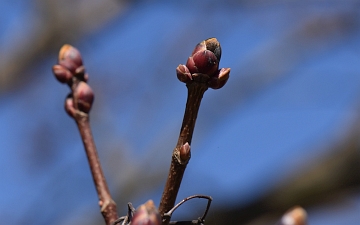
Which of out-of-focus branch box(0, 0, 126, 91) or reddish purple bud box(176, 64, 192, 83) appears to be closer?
reddish purple bud box(176, 64, 192, 83)

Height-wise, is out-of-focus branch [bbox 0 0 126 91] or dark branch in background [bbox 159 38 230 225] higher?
out-of-focus branch [bbox 0 0 126 91]

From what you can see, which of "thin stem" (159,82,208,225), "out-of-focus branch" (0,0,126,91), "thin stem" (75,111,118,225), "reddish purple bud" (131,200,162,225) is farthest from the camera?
"out-of-focus branch" (0,0,126,91)

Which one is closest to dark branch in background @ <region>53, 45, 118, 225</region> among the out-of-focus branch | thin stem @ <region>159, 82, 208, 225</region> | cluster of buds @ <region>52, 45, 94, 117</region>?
cluster of buds @ <region>52, 45, 94, 117</region>

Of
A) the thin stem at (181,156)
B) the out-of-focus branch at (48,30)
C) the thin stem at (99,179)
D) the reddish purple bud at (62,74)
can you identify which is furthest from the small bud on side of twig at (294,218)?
the out-of-focus branch at (48,30)

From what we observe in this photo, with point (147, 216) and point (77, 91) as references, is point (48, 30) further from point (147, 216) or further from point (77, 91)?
point (147, 216)

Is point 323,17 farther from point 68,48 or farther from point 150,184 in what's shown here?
point 68,48

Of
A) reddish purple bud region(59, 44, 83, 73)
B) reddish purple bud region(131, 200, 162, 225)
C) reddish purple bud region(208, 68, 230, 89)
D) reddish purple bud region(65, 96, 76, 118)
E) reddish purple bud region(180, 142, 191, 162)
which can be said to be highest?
reddish purple bud region(59, 44, 83, 73)

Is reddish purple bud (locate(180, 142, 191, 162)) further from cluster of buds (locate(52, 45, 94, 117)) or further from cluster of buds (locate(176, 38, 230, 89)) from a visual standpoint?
cluster of buds (locate(52, 45, 94, 117))

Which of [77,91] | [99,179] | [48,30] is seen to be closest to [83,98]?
[77,91]
